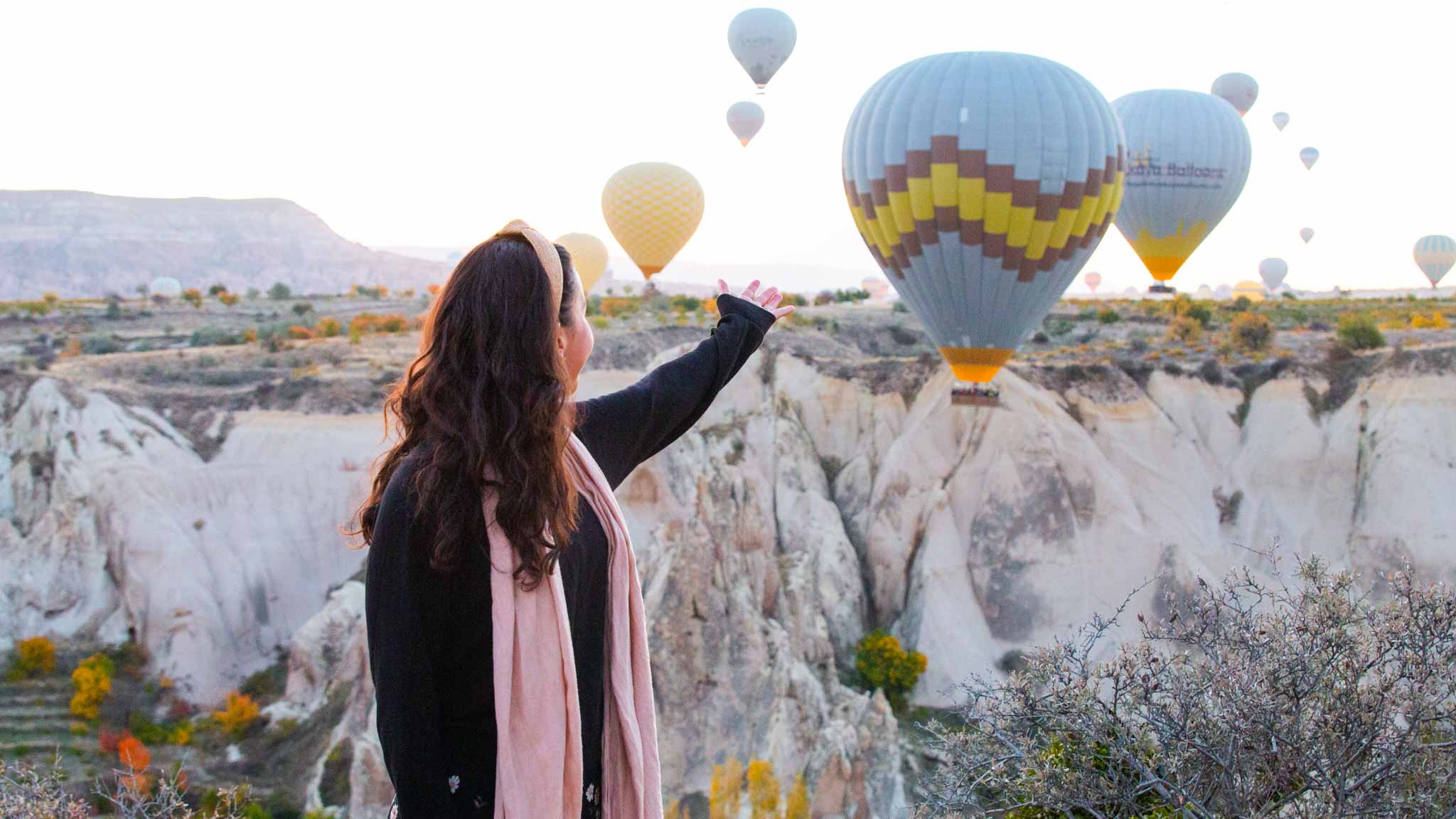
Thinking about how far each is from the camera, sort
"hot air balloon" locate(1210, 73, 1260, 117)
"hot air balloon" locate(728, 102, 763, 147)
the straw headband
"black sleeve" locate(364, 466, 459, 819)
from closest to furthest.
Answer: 1. "black sleeve" locate(364, 466, 459, 819)
2. the straw headband
3. "hot air balloon" locate(728, 102, 763, 147)
4. "hot air balloon" locate(1210, 73, 1260, 117)

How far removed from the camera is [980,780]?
4.65m

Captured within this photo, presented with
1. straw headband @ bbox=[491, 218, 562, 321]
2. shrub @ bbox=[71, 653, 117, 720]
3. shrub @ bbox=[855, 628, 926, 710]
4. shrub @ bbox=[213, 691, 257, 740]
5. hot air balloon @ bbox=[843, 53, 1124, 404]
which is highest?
hot air balloon @ bbox=[843, 53, 1124, 404]

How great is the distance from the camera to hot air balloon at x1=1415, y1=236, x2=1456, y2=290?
4438cm

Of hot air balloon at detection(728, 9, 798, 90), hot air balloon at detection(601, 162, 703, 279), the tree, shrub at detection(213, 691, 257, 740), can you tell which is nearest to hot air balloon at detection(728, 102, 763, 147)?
hot air balloon at detection(601, 162, 703, 279)

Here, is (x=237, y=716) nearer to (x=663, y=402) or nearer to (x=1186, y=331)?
(x=663, y=402)

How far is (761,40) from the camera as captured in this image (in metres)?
27.3

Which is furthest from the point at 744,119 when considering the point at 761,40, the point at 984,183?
the point at 984,183

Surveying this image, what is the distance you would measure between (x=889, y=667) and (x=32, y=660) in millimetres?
11795

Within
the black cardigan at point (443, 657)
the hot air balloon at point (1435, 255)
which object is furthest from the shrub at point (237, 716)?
the hot air balloon at point (1435, 255)

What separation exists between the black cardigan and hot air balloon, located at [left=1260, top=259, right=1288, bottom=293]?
61347 millimetres

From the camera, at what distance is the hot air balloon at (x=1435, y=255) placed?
44375 millimetres

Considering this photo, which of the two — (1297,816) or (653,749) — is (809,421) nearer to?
(1297,816)

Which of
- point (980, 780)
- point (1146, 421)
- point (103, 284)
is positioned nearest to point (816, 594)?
point (1146, 421)

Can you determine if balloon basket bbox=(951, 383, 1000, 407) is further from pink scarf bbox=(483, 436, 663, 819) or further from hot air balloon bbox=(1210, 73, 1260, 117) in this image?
hot air balloon bbox=(1210, 73, 1260, 117)
